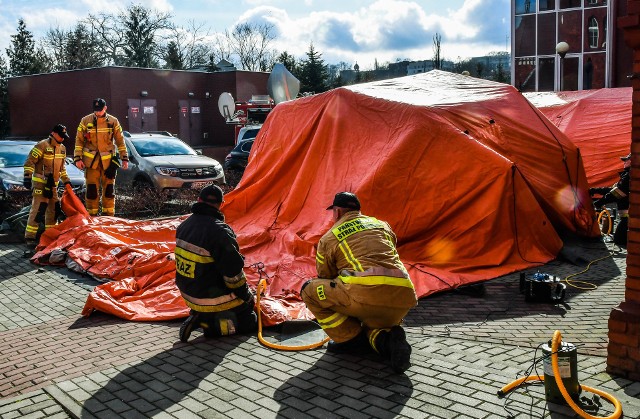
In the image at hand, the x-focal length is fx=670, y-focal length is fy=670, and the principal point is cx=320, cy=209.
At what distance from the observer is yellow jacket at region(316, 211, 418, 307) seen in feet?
17.5

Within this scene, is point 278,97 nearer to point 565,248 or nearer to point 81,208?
point 81,208

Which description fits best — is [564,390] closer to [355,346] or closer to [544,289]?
[355,346]

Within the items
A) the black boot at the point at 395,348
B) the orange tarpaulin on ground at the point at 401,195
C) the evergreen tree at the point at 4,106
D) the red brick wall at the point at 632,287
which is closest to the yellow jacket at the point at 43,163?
the orange tarpaulin on ground at the point at 401,195

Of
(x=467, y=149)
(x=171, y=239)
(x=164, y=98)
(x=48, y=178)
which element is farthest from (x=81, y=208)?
(x=164, y=98)

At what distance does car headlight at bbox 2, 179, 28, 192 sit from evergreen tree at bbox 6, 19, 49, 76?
31.9 metres

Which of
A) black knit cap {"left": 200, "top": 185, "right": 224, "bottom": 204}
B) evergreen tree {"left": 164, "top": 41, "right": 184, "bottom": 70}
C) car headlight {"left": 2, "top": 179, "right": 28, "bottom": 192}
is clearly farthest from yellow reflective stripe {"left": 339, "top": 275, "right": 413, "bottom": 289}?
evergreen tree {"left": 164, "top": 41, "right": 184, "bottom": 70}

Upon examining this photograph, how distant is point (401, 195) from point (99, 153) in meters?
5.66

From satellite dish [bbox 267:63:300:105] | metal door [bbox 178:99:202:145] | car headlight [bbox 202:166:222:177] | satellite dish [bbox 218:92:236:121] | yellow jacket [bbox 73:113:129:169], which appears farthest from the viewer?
metal door [bbox 178:99:202:145]

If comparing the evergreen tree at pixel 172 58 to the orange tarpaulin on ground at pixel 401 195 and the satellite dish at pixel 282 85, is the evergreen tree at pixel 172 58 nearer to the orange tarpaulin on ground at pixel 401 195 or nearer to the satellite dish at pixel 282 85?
the satellite dish at pixel 282 85

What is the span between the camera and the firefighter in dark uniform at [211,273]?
241 inches

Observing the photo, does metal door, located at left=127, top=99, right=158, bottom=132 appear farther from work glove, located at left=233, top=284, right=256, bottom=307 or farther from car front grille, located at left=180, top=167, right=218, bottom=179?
work glove, located at left=233, top=284, right=256, bottom=307

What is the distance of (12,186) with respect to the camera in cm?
1352

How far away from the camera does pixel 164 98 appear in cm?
3362

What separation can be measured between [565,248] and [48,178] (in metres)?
8.12
